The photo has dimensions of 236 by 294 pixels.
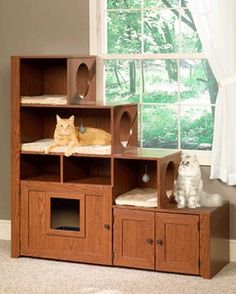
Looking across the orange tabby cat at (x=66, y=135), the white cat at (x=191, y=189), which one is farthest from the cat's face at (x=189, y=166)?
the orange tabby cat at (x=66, y=135)

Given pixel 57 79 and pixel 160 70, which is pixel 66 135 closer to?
pixel 57 79

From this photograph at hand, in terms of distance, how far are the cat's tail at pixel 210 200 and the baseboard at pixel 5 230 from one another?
1.62 metres

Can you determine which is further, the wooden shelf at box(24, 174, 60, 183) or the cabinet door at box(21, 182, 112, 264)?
the wooden shelf at box(24, 174, 60, 183)

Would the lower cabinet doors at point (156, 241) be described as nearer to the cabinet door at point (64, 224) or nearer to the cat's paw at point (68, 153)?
the cabinet door at point (64, 224)

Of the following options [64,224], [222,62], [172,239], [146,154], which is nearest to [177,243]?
[172,239]

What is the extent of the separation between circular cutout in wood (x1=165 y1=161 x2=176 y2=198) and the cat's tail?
212mm

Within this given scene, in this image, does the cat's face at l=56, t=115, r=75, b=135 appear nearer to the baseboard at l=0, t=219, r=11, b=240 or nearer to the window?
the window

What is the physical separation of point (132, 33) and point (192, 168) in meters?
1.10

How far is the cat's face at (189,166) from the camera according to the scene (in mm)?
4656

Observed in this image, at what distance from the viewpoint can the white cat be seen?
4637 millimetres

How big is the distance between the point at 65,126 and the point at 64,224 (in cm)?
74

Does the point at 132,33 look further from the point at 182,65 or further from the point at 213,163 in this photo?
the point at 213,163

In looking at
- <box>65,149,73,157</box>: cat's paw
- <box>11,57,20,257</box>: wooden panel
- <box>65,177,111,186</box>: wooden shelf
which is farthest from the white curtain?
<box>11,57,20,257</box>: wooden panel

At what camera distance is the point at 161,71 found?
199 inches
